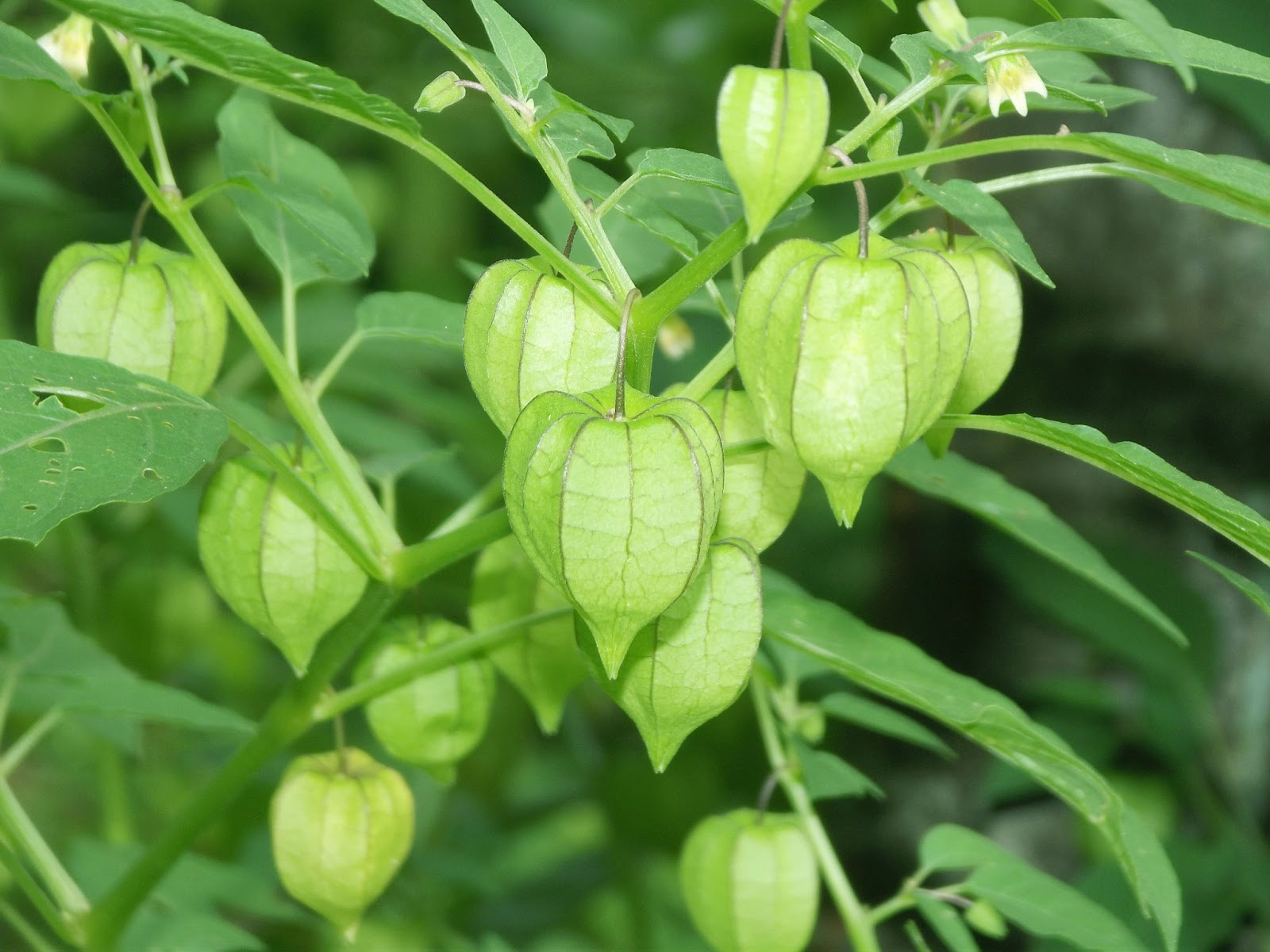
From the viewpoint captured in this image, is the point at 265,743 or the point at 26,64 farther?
the point at 265,743

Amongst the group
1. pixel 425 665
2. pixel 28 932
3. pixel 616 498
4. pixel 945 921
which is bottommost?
pixel 28 932

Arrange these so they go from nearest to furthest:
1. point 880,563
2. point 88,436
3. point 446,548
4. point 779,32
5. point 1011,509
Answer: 1. point 779,32
2. point 88,436
3. point 446,548
4. point 1011,509
5. point 880,563

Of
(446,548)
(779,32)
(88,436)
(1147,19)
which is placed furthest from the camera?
(446,548)

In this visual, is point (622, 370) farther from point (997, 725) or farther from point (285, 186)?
point (285, 186)

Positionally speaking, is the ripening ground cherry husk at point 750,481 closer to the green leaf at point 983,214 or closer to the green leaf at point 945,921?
the green leaf at point 983,214

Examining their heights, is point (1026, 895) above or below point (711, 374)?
below

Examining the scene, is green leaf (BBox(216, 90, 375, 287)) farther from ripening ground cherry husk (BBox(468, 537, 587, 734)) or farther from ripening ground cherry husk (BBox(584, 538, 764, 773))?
ripening ground cherry husk (BBox(584, 538, 764, 773))

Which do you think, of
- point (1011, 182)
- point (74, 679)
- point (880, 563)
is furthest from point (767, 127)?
point (880, 563)

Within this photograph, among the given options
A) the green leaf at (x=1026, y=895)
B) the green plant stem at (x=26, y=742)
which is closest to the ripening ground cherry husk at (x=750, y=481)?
the green leaf at (x=1026, y=895)

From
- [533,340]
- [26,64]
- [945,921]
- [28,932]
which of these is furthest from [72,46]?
[945,921]
